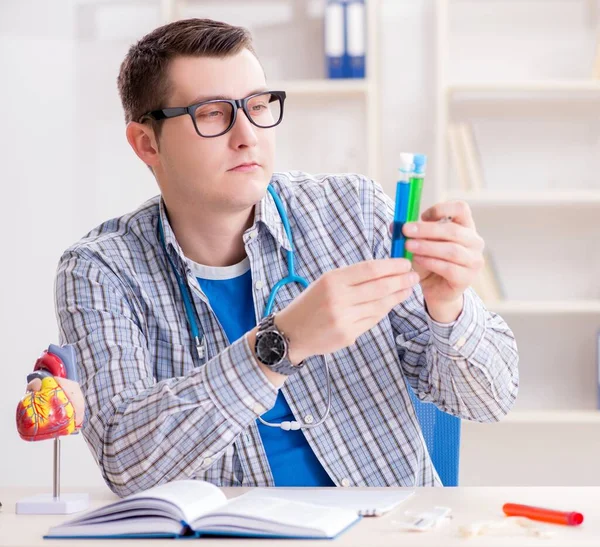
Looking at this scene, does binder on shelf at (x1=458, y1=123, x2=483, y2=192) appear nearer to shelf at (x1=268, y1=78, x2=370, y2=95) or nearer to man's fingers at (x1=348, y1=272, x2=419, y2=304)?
shelf at (x1=268, y1=78, x2=370, y2=95)

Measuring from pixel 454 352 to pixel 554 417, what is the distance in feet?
5.82

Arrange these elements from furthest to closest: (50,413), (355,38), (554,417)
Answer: (355,38)
(554,417)
(50,413)

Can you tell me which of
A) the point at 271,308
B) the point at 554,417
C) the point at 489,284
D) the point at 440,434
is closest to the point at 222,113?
the point at 271,308

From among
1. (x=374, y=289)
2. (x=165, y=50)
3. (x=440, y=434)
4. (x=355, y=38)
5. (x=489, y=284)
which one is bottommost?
(x=440, y=434)

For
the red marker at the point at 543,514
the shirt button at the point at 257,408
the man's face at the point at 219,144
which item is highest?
the man's face at the point at 219,144

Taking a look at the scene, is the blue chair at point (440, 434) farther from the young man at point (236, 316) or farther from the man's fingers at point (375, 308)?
the man's fingers at point (375, 308)

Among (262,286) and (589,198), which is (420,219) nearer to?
(262,286)

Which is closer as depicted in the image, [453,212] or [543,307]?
[453,212]

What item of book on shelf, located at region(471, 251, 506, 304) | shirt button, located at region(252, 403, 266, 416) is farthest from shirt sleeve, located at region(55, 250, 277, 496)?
book on shelf, located at region(471, 251, 506, 304)

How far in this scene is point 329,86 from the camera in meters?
3.12

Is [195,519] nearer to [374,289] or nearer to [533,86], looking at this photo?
[374,289]

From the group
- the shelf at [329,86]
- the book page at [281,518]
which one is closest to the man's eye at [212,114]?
the book page at [281,518]

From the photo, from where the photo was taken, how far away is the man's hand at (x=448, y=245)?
4.07 feet

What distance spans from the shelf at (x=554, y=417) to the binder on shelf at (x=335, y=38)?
53.5 inches
